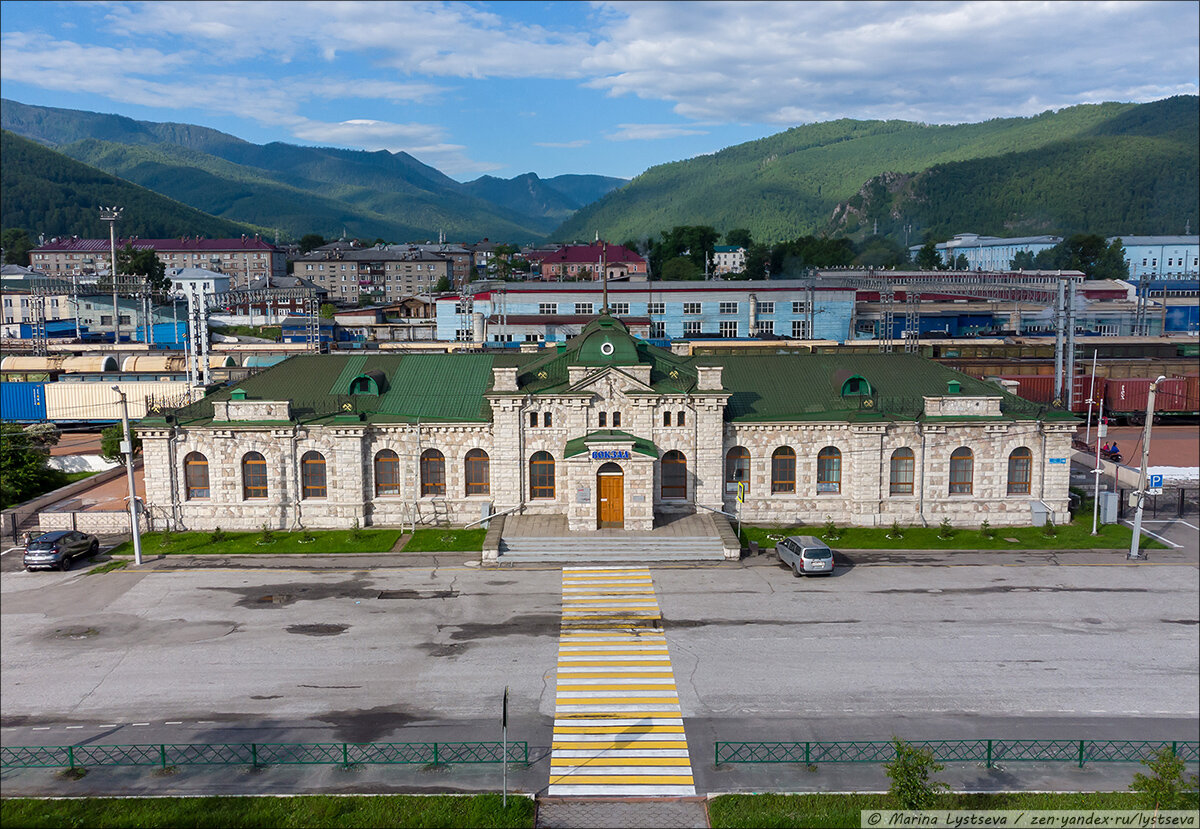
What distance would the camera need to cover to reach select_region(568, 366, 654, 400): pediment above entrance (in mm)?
42562

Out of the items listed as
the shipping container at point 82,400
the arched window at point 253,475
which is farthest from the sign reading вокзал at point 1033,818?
the shipping container at point 82,400

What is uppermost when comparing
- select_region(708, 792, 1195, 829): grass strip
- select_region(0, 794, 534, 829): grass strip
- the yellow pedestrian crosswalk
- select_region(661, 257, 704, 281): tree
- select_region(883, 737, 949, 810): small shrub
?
select_region(661, 257, 704, 281): tree

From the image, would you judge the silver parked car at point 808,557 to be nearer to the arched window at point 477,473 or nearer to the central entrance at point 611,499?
the central entrance at point 611,499

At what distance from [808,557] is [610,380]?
12.6 metres

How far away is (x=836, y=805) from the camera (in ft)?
65.5

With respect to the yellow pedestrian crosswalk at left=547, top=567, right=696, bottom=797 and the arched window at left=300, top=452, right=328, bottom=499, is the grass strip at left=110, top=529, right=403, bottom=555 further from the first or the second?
the yellow pedestrian crosswalk at left=547, top=567, right=696, bottom=797

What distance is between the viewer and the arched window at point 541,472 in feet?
142

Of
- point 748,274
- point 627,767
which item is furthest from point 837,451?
point 748,274

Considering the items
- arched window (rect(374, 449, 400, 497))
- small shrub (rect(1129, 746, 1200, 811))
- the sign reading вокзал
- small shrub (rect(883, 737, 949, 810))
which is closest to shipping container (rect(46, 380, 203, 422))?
arched window (rect(374, 449, 400, 497))

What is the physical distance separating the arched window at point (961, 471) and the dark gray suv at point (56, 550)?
131 feet

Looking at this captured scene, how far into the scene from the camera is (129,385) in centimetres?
6725

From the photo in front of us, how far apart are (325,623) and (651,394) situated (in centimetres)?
1812

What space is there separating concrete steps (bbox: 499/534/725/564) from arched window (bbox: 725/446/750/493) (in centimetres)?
474

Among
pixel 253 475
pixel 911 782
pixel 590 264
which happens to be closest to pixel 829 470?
pixel 911 782
